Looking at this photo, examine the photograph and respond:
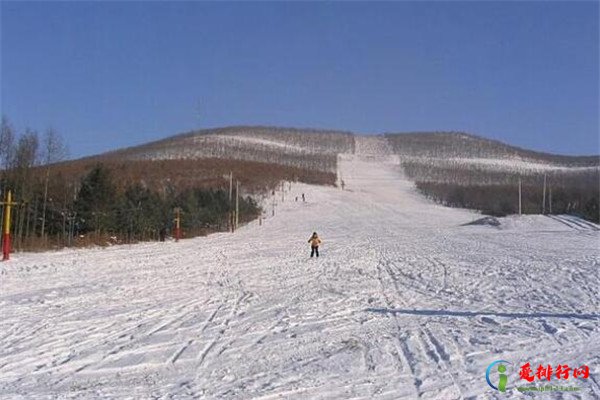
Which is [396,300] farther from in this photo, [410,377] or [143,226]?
[143,226]

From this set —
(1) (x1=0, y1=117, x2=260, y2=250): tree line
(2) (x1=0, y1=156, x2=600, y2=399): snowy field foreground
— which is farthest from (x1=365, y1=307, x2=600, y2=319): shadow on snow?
(1) (x1=0, y1=117, x2=260, y2=250): tree line

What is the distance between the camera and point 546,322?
11.0 m

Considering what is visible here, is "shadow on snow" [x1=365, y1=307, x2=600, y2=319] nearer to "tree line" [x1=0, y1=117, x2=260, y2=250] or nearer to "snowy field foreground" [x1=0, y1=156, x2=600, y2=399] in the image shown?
"snowy field foreground" [x1=0, y1=156, x2=600, y2=399]

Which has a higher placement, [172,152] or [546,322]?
[172,152]

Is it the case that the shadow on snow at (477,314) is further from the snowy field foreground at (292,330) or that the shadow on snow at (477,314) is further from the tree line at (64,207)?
the tree line at (64,207)

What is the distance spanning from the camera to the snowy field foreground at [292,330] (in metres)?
7.42

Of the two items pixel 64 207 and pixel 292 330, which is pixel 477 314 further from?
pixel 64 207

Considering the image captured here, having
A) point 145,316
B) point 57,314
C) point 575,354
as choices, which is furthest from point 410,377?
point 57,314

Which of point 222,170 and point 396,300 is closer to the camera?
point 396,300

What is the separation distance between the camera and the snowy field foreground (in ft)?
24.3

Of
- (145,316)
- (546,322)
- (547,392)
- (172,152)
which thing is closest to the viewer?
(547,392)

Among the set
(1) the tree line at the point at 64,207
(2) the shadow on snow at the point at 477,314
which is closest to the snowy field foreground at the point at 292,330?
(2) the shadow on snow at the point at 477,314

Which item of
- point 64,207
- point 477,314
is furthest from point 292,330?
point 64,207

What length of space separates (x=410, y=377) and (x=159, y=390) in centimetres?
274
